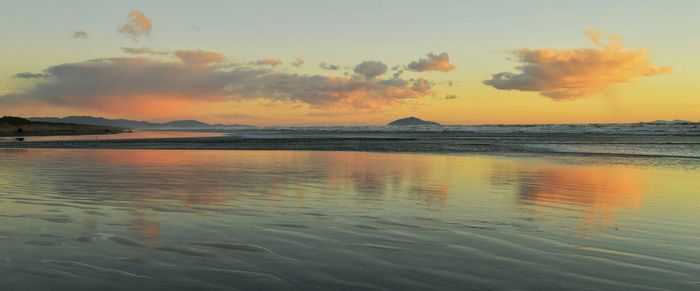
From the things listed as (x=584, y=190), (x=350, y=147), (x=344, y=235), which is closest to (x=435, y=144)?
(x=350, y=147)

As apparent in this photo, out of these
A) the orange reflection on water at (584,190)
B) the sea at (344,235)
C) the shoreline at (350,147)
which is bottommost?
the sea at (344,235)

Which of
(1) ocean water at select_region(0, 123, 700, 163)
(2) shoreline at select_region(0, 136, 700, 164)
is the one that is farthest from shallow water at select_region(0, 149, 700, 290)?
(1) ocean water at select_region(0, 123, 700, 163)

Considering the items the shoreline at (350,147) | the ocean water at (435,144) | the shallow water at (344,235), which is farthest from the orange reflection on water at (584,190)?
the shoreline at (350,147)

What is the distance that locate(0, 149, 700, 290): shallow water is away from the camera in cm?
584

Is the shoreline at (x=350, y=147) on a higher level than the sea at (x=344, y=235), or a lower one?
higher

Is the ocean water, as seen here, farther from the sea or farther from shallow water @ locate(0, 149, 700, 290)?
the sea

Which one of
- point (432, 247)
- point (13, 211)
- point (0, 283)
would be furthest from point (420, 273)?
point (13, 211)

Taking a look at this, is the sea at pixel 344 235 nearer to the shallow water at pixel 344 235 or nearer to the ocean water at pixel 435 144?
the shallow water at pixel 344 235

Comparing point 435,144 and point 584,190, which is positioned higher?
point 435,144

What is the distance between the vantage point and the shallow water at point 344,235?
19.2ft

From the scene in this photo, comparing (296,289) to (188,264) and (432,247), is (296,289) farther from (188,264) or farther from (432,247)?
(432,247)

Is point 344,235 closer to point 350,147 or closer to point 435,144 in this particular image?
point 350,147

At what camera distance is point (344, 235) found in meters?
8.27

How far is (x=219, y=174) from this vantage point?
18984 mm
